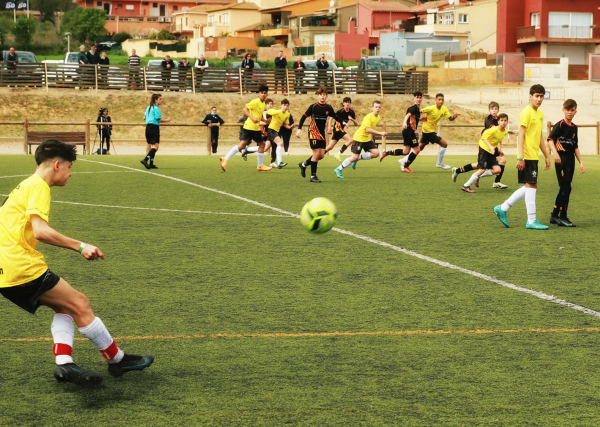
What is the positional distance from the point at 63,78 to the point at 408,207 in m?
29.7

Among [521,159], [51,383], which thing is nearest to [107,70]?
[521,159]

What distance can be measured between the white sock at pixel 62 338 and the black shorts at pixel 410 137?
15.2 m

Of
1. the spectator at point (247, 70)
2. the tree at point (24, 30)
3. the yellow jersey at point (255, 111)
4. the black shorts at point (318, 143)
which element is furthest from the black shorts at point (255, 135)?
the tree at point (24, 30)

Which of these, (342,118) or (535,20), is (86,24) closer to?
(535,20)

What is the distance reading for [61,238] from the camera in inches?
172

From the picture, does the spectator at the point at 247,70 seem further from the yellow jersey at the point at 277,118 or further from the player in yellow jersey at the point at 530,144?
the player in yellow jersey at the point at 530,144

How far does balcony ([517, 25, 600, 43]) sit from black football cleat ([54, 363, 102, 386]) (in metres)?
65.7

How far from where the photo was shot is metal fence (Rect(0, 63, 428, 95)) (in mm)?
38938

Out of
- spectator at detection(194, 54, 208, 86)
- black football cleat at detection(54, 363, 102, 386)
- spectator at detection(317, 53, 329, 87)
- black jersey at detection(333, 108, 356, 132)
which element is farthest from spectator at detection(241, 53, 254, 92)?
black football cleat at detection(54, 363, 102, 386)

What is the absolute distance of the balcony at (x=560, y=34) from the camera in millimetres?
65375

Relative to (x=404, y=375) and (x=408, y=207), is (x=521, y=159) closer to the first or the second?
(x=408, y=207)

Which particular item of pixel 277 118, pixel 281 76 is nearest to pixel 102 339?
pixel 277 118

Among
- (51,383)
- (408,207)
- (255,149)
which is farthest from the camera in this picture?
(255,149)

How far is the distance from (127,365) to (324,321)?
1.86 metres
